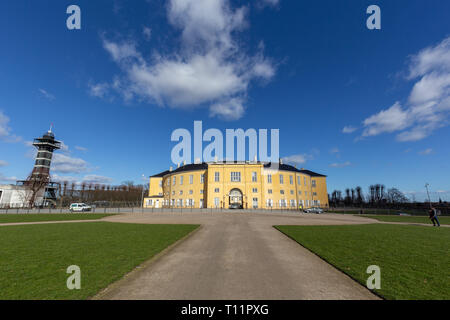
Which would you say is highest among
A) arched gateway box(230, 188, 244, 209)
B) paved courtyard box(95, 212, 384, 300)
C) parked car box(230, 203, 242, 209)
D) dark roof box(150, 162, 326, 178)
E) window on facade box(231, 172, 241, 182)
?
dark roof box(150, 162, 326, 178)

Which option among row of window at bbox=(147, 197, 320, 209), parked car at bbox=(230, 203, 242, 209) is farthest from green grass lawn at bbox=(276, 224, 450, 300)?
row of window at bbox=(147, 197, 320, 209)

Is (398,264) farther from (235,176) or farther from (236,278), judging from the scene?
(235,176)

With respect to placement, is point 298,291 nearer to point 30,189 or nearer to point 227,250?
point 227,250

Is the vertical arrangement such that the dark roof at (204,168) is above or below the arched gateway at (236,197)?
above

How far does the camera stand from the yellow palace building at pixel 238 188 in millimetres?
48500

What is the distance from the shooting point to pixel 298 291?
4.40 meters

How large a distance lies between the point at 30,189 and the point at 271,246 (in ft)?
240

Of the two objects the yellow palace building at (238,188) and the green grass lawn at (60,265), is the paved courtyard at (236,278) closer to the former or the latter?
the green grass lawn at (60,265)

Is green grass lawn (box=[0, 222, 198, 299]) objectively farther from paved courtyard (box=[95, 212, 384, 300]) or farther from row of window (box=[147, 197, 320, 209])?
row of window (box=[147, 197, 320, 209])

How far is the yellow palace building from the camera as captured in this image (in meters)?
48.5

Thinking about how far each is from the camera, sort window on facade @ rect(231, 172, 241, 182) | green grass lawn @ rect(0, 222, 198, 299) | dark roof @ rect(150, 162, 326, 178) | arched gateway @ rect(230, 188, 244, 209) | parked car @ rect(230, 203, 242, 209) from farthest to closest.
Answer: dark roof @ rect(150, 162, 326, 178)
window on facade @ rect(231, 172, 241, 182)
arched gateway @ rect(230, 188, 244, 209)
parked car @ rect(230, 203, 242, 209)
green grass lawn @ rect(0, 222, 198, 299)

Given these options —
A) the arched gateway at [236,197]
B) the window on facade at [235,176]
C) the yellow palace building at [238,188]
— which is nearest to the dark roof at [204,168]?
the yellow palace building at [238,188]

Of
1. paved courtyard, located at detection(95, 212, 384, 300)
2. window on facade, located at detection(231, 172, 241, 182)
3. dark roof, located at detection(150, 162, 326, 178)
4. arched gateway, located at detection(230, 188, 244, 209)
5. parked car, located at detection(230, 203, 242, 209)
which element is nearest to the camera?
paved courtyard, located at detection(95, 212, 384, 300)
